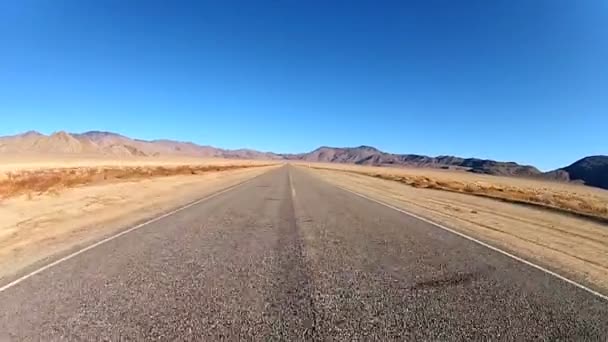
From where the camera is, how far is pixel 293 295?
17.5ft

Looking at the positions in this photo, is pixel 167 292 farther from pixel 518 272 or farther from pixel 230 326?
pixel 518 272

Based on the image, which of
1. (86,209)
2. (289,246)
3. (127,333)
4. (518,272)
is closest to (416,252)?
(518,272)

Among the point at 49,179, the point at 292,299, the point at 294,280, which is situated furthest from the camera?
the point at 49,179

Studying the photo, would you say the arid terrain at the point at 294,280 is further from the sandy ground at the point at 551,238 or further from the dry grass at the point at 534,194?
the dry grass at the point at 534,194

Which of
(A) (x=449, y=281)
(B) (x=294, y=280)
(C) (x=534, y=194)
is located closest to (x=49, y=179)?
(B) (x=294, y=280)

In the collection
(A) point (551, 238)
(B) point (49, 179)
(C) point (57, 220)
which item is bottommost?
(B) point (49, 179)

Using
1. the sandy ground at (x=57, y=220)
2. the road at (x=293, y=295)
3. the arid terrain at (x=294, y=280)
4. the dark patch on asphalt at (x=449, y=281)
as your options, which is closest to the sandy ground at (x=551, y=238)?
the arid terrain at (x=294, y=280)

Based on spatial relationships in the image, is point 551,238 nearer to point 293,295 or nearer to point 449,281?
point 449,281

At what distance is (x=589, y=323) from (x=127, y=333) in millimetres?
4753

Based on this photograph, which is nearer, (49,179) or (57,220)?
(57,220)

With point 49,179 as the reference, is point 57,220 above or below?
above

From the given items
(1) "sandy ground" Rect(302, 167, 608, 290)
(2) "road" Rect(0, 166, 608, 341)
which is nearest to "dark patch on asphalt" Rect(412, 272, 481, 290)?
(2) "road" Rect(0, 166, 608, 341)

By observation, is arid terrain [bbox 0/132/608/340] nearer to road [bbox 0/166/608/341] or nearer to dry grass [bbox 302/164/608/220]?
road [bbox 0/166/608/341]

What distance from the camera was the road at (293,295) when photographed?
4273 millimetres
